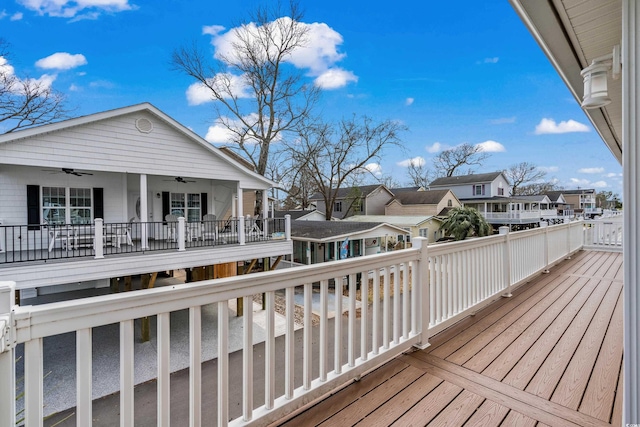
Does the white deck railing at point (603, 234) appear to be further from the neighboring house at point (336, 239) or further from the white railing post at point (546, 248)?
the neighboring house at point (336, 239)

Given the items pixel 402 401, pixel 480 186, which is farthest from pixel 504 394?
pixel 480 186

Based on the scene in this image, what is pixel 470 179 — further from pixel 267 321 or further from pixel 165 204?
pixel 267 321

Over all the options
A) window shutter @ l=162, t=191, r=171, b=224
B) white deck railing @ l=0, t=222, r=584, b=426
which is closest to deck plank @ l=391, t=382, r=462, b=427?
white deck railing @ l=0, t=222, r=584, b=426

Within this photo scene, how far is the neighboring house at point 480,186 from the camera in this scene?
27719mm

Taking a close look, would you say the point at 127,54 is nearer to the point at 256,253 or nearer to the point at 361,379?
the point at 256,253

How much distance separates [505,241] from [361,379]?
9.28 ft

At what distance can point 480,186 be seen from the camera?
92.6 feet

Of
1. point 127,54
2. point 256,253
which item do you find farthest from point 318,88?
point 256,253

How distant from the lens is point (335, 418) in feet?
5.82

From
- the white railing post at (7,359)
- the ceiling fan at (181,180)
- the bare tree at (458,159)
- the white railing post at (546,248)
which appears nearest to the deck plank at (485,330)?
the white railing post at (546,248)

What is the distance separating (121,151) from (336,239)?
7957 millimetres

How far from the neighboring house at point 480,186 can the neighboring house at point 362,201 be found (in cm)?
741

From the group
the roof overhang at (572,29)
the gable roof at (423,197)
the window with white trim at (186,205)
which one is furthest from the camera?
the gable roof at (423,197)

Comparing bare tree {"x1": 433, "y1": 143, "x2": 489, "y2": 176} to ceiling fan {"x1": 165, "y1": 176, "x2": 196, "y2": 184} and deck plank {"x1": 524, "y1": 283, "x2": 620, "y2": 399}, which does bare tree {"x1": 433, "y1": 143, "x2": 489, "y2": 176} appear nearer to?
ceiling fan {"x1": 165, "y1": 176, "x2": 196, "y2": 184}
